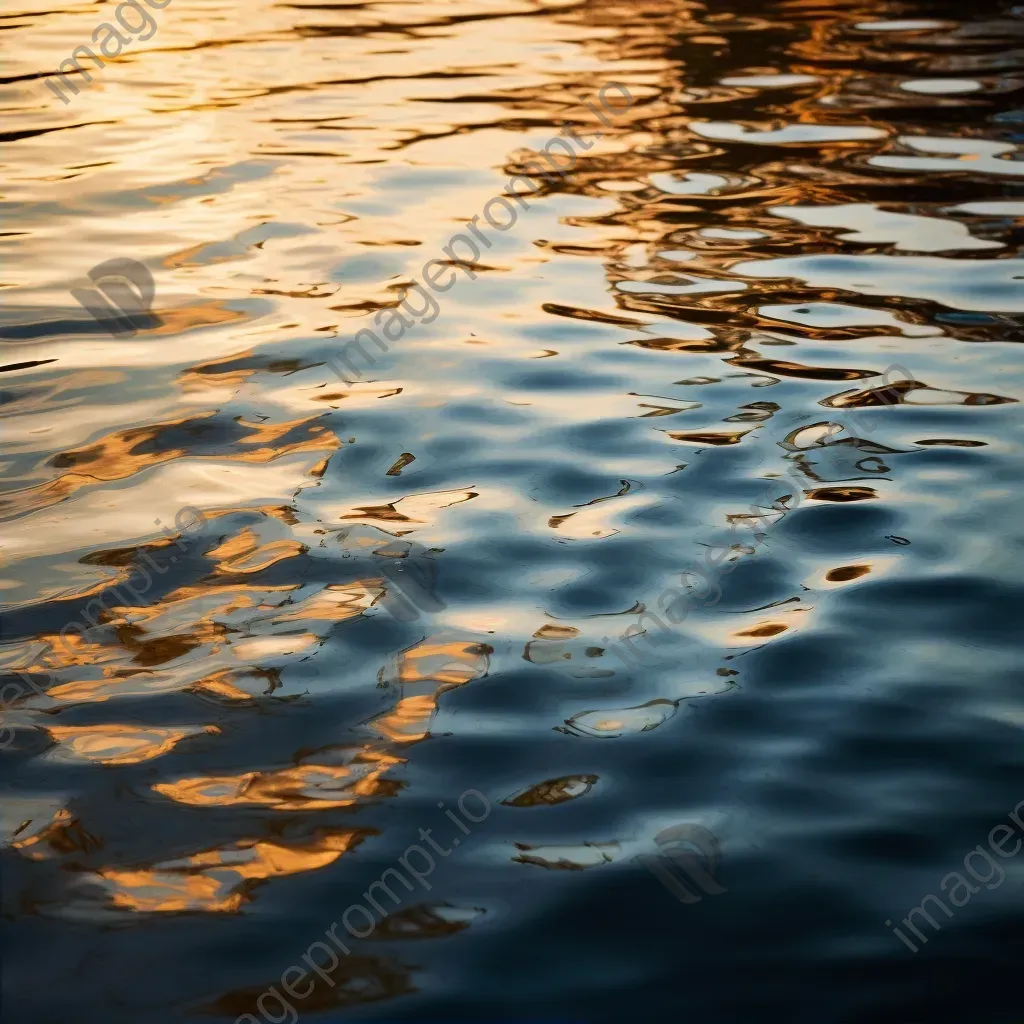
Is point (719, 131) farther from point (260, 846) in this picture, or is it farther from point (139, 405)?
point (260, 846)

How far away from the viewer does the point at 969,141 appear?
268 inches

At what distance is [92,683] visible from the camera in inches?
99.2

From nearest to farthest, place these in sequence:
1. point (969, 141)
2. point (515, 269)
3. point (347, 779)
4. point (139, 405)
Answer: point (347, 779), point (139, 405), point (515, 269), point (969, 141)

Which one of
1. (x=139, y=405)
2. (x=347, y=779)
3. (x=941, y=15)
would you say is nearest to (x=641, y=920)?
(x=347, y=779)

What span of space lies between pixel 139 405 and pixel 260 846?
2.08 meters

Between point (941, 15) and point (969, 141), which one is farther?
point (941, 15)

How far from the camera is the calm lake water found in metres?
1.94

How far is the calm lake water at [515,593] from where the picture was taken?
194 cm

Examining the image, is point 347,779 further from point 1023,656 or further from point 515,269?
point 515,269

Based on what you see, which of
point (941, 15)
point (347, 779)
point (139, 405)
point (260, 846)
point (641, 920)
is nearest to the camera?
point (641, 920)

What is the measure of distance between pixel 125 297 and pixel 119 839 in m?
3.07

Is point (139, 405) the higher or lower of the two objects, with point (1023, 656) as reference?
higher

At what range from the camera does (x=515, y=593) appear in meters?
2.85

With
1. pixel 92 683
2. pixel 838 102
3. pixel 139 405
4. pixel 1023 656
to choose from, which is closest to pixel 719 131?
pixel 838 102
